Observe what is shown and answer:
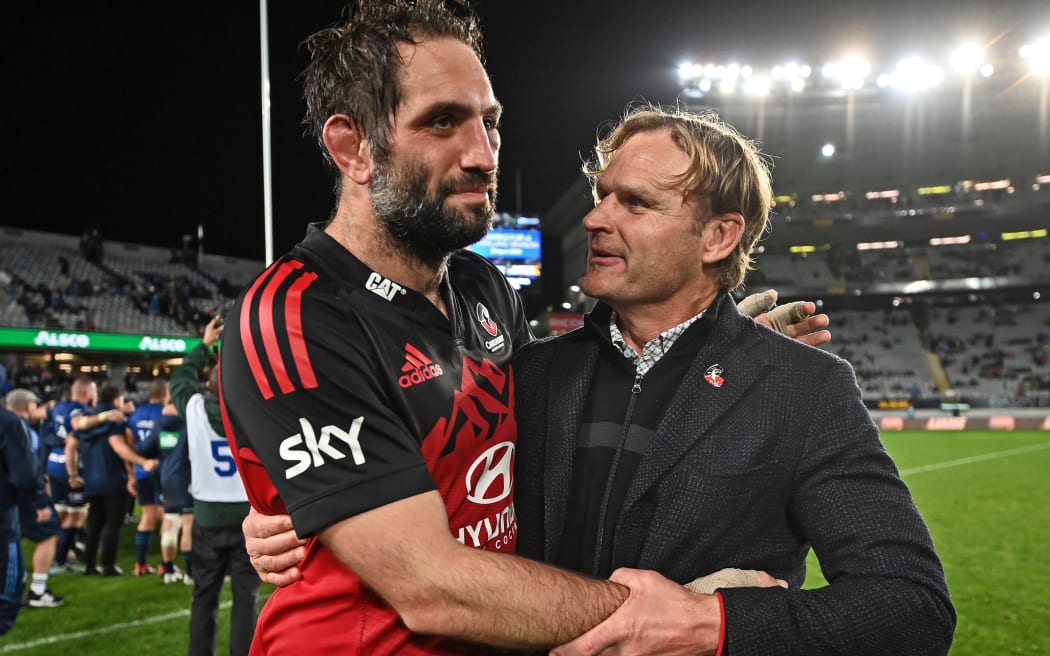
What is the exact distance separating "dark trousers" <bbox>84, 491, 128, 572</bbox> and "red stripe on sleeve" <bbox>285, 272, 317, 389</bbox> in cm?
927

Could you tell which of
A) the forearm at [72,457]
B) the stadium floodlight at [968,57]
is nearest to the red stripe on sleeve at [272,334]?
the forearm at [72,457]

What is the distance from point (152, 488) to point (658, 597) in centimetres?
1000

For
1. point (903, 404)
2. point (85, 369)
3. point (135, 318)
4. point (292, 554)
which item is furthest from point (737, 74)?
point (292, 554)

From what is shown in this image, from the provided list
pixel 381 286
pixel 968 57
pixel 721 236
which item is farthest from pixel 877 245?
pixel 381 286

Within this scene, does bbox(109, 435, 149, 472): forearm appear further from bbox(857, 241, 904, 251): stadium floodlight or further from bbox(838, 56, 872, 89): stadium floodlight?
bbox(857, 241, 904, 251): stadium floodlight

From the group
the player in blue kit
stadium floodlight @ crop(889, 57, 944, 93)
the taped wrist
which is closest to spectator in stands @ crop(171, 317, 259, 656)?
the player in blue kit

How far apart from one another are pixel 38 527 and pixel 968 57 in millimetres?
42683

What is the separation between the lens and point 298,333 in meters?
1.75

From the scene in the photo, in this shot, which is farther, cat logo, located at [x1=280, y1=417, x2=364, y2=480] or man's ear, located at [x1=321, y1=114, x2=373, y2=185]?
man's ear, located at [x1=321, y1=114, x2=373, y2=185]

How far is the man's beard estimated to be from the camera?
204cm

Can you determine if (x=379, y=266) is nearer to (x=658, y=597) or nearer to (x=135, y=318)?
(x=658, y=597)

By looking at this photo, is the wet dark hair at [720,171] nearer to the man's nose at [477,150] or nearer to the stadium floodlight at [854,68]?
the man's nose at [477,150]

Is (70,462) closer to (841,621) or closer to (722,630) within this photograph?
(722,630)

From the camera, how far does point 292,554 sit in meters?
1.96
